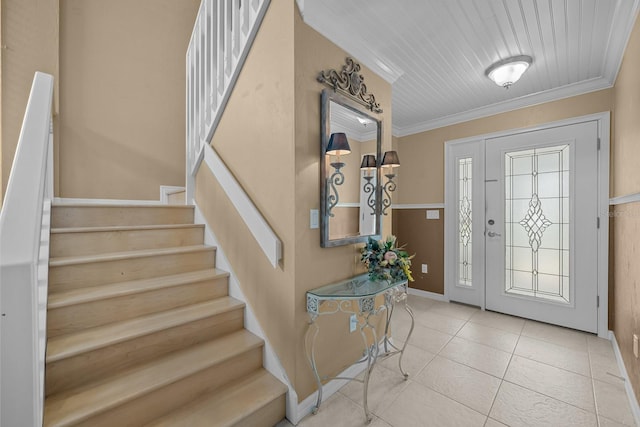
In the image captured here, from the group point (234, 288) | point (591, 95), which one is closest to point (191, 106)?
point (234, 288)

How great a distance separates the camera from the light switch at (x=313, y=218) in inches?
66.7

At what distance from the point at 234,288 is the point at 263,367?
570mm

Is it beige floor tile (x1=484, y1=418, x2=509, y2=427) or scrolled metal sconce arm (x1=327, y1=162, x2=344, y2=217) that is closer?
beige floor tile (x1=484, y1=418, x2=509, y2=427)

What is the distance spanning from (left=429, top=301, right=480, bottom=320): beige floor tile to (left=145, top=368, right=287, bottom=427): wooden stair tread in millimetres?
2362

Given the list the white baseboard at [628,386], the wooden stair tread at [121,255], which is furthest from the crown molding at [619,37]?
the wooden stair tread at [121,255]

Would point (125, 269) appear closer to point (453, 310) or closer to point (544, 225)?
point (453, 310)

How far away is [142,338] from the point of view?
1484 millimetres

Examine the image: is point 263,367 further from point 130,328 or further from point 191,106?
Answer: point 191,106

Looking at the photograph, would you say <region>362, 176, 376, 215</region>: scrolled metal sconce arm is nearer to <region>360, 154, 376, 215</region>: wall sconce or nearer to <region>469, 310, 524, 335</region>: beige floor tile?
<region>360, 154, 376, 215</region>: wall sconce

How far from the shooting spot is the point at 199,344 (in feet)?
5.54

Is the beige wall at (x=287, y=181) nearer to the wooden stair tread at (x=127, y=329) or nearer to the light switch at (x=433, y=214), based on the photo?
the wooden stair tread at (x=127, y=329)

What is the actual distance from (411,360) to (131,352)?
1971mm

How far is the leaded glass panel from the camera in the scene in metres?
3.46

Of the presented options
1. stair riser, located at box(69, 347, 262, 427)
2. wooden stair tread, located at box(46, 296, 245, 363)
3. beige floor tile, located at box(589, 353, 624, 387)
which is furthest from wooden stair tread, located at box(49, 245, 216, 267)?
beige floor tile, located at box(589, 353, 624, 387)
